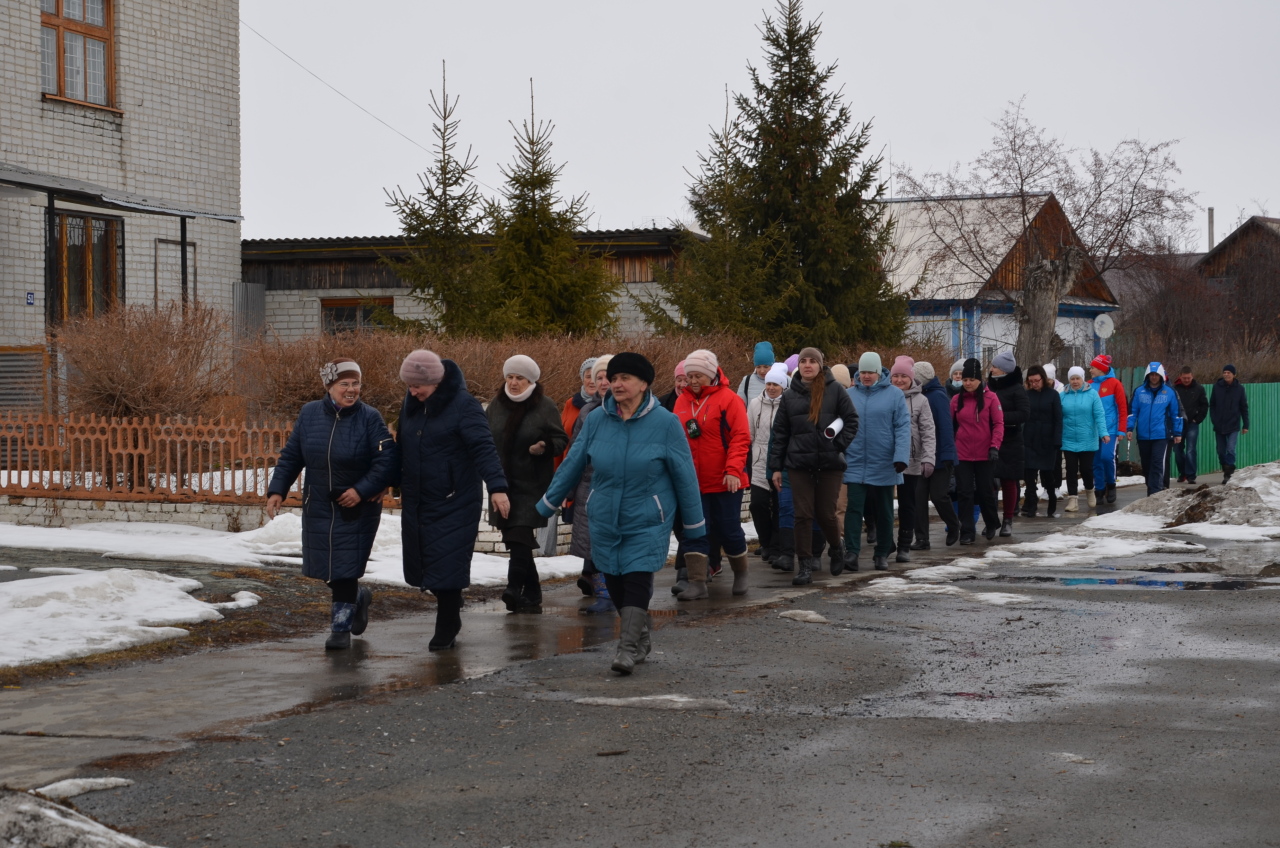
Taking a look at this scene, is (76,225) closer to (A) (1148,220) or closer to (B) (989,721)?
(B) (989,721)

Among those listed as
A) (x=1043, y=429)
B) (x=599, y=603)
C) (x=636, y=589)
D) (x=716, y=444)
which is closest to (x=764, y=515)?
(x=716, y=444)

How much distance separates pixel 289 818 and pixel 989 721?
2972 millimetres

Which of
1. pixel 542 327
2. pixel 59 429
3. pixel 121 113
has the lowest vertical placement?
pixel 59 429

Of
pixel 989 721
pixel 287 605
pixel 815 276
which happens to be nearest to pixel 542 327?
pixel 815 276

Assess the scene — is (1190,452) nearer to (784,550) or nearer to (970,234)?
(784,550)

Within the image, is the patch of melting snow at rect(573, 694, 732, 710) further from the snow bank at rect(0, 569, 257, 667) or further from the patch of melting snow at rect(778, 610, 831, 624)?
the snow bank at rect(0, 569, 257, 667)

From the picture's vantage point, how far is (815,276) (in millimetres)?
23594

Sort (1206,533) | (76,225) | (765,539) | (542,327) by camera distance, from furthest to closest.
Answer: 1. (76,225)
2. (542,327)
3. (1206,533)
4. (765,539)

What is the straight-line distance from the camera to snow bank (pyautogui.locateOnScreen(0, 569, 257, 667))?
8039mm

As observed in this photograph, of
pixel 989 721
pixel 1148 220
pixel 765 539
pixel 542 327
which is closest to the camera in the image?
pixel 989 721

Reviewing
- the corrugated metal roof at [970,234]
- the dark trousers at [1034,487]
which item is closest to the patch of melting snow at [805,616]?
the dark trousers at [1034,487]

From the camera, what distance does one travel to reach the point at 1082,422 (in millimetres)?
18125

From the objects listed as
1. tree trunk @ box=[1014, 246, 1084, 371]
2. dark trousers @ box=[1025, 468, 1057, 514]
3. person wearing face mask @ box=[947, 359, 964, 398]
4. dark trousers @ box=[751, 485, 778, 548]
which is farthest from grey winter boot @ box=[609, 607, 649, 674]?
tree trunk @ box=[1014, 246, 1084, 371]

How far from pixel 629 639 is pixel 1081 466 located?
41.5 feet
